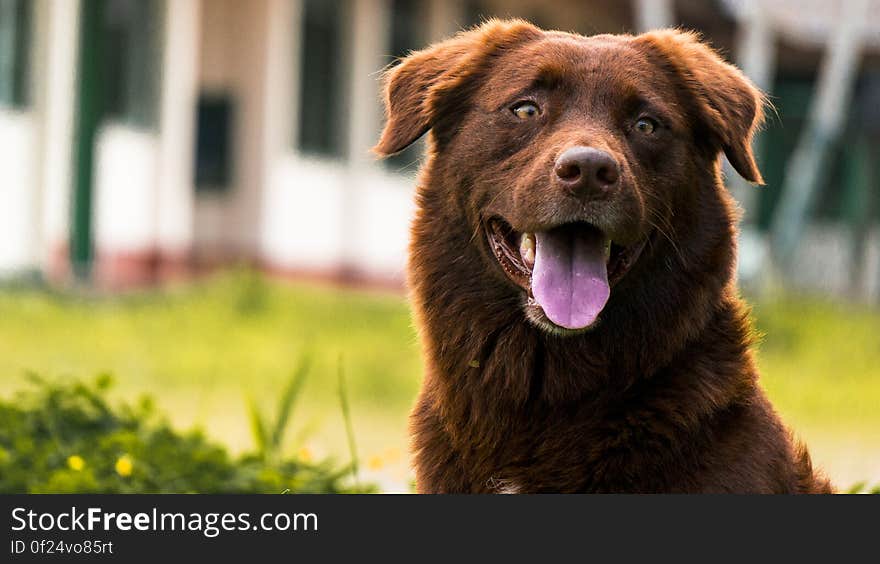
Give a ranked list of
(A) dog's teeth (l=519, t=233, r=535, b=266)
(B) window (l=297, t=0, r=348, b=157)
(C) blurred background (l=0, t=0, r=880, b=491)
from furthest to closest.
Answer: (B) window (l=297, t=0, r=348, b=157)
(C) blurred background (l=0, t=0, r=880, b=491)
(A) dog's teeth (l=519, t=233, r=535, b=266)

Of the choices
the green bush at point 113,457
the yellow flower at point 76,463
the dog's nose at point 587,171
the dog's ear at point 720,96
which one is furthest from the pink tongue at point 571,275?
the yellow flower at point 76,463

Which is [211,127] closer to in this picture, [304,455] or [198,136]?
[198,136]

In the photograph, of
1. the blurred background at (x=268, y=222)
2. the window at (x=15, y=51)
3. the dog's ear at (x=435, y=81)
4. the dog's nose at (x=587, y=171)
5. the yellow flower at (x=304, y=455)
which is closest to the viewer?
the dog's nose at (x=587, y=171)

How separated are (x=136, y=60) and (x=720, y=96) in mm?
12544

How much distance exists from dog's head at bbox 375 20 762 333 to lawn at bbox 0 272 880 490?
2443mm

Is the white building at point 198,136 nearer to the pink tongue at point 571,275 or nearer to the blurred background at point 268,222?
the blurred background at point 268,222

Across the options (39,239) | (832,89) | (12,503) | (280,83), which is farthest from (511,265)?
(280,83)

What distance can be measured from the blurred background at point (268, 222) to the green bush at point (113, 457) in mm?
22

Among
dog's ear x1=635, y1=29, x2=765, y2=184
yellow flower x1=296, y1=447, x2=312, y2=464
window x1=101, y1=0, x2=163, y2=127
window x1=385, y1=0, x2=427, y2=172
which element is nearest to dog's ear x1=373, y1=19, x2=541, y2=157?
dog's ear x1=635, y1=29, x2=765, y2=184

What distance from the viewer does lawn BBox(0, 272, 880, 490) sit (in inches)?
330

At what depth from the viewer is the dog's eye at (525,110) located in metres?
3.78

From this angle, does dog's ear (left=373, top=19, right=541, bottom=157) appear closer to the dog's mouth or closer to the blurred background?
the dog's mouth

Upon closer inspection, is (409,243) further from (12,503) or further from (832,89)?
(832,89)

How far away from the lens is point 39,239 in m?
13.5
